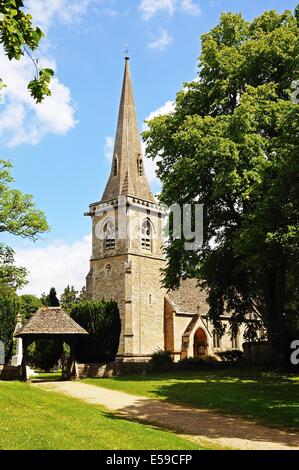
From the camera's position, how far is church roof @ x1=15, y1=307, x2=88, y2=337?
81.7 ft

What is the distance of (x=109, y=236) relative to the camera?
43.2 meters

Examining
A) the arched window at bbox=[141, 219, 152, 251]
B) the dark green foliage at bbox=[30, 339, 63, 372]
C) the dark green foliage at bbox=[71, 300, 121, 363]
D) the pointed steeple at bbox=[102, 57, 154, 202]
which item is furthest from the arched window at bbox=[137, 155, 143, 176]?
the dark green foliage at bbox=[30, 339, 63, 372]

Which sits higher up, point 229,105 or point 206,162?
point 229,105

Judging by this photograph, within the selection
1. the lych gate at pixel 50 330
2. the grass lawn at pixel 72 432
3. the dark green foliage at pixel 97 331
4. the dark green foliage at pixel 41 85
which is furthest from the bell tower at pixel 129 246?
A: the dark green foliage at pixel 41 85

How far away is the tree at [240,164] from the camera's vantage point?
65.3 feet

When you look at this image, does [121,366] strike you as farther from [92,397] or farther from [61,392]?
[92,397]

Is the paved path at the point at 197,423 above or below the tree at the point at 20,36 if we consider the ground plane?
below

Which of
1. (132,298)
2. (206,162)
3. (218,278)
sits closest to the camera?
(206,162)

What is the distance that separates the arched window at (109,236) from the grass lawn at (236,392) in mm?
18893

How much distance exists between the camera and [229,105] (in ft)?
86.3

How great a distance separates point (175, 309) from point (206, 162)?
2224 centimetres

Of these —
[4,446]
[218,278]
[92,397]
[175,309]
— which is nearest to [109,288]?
[175,309]

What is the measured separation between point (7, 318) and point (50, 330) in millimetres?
6723

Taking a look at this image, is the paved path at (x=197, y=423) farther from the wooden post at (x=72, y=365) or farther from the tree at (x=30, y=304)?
the tree at (x=30, y=304)
